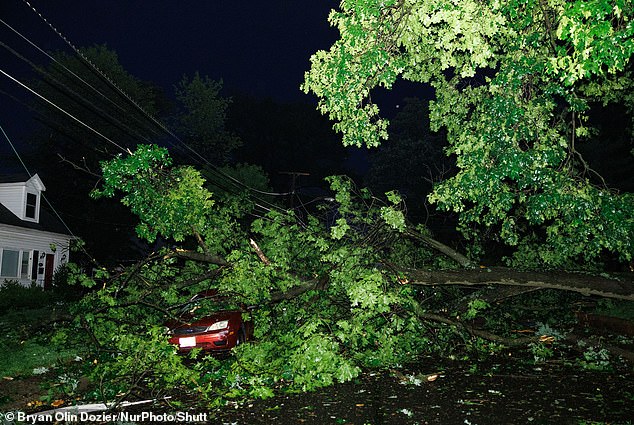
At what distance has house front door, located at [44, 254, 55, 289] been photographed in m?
28.4

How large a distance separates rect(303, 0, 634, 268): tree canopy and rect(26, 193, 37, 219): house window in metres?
24.6

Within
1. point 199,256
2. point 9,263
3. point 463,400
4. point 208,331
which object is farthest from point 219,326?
point 9,263

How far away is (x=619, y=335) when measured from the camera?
38.2ft

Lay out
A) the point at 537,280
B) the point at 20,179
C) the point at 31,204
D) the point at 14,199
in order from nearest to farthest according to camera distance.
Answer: the point at 537,280 < the point at 20,179 < the point at 14,199 < the point at 31,204

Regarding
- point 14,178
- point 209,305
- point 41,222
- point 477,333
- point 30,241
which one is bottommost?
point 477,333

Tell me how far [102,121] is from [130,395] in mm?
29680

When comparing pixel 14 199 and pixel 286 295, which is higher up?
pixel 14 199

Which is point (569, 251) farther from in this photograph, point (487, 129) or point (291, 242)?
point (291, 242)

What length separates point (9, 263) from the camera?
1008 inches

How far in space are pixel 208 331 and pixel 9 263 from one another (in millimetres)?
20513

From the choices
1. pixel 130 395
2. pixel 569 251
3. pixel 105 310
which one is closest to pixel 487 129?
pixel 569 251

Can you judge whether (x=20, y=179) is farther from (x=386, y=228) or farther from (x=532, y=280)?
(x=532, y=280)

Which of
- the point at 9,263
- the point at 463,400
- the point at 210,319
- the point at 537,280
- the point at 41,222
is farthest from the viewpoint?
the point at 41,222

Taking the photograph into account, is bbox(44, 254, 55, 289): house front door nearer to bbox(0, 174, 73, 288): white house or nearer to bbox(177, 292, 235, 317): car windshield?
bbox(0, 174, 73, 288): white house
